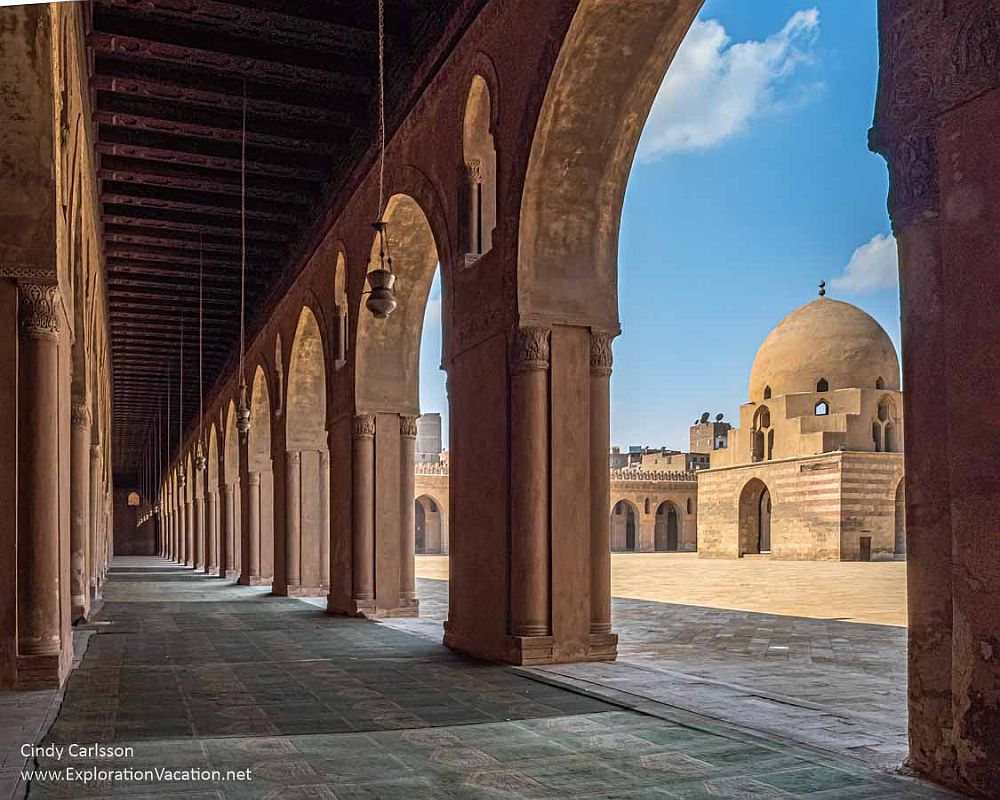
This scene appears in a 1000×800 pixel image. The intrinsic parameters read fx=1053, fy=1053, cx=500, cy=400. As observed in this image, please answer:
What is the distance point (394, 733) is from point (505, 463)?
321 centimetres

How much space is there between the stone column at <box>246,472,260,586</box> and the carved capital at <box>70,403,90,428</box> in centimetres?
883

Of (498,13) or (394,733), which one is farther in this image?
(498,13)

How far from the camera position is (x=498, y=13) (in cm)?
862

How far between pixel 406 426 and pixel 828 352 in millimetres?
31700

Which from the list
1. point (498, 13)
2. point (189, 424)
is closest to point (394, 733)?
point (498, 13)

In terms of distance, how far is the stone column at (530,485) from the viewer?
806 cm

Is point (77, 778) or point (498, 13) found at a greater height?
point (498, 13)

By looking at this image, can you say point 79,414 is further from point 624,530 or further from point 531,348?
point 624,530

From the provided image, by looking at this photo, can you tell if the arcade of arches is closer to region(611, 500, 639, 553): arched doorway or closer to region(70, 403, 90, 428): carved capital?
region(70, 403, 90, 428): carved capital

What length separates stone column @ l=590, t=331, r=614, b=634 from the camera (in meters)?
8.24

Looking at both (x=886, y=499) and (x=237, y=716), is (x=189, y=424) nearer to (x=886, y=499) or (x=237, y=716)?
(x=886, y=499)

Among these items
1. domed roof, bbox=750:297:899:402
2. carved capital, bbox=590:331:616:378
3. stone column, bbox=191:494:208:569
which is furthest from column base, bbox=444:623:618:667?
domed roof, bbox=750:297:899:402

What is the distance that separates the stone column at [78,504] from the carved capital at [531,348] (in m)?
5.75

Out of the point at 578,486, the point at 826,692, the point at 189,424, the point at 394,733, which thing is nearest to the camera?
the point at 394,733
